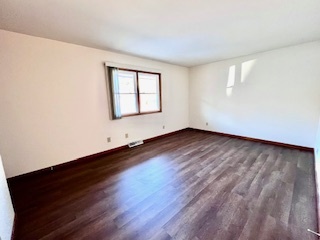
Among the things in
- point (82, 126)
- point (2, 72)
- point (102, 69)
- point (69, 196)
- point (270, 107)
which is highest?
point (102, 69)

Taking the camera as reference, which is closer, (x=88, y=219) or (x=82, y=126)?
(x=88, y=219)

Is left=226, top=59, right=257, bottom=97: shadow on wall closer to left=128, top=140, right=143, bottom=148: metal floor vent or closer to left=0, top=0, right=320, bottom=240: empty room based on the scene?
left=0, top=0, right=320, bottom=240: empty room

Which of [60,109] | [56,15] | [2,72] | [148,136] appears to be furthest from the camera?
[148,136]

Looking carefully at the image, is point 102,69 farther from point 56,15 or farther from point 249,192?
point 249,192

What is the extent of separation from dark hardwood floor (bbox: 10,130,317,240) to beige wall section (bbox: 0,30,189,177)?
1.32ft

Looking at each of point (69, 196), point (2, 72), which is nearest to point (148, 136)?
point (69, 196)

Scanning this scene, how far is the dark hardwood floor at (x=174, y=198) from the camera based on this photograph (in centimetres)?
146

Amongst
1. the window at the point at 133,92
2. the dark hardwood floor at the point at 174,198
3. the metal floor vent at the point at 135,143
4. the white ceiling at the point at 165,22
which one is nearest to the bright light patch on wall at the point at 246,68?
the white ceiling at the point at 165,22

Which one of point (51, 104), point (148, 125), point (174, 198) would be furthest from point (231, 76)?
point (51, 104)

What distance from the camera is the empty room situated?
160 centimetres

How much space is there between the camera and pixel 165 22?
208cm

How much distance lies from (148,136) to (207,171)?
2145 millimetres

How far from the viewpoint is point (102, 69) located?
324cm

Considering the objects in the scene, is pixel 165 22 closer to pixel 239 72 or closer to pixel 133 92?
pixel 133 92
